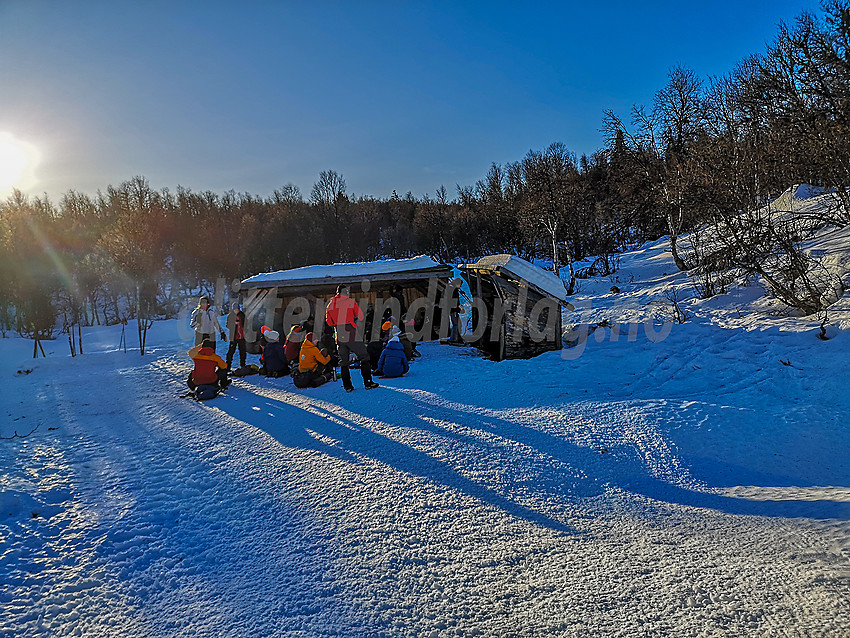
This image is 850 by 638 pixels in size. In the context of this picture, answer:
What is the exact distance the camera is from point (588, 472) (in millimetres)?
4504

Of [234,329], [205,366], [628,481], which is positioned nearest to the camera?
[628,481]

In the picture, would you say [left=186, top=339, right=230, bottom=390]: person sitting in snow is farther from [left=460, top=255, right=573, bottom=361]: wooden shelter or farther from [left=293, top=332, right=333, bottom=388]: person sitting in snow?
[left=460, top=255, right=573, bottom=361]: wooden shelter

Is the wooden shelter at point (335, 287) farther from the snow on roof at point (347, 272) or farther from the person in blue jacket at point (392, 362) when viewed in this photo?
the person in blue jacket at point (392, 362)

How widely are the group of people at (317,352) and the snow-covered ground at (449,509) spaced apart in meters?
0.51

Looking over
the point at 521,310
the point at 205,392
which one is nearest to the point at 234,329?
the point at 205,392

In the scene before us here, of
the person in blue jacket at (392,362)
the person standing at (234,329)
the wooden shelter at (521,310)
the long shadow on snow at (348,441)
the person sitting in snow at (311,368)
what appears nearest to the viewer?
the long shadow on snow at (348,441)

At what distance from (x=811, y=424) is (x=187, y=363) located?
13.0 meters

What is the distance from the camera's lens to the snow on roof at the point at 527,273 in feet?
37.6

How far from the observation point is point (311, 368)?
27.9ft

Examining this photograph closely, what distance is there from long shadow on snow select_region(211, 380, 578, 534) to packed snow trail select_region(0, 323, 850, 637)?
3 centimetres

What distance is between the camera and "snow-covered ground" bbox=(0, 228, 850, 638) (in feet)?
8.84

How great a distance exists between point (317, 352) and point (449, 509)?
214 inches

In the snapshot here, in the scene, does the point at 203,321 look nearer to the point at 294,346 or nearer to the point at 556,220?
the point at 294,346

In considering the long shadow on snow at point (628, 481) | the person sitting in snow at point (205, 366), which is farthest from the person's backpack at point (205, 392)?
the long shadow on snow at point (628, 481)
